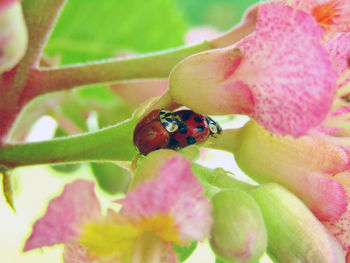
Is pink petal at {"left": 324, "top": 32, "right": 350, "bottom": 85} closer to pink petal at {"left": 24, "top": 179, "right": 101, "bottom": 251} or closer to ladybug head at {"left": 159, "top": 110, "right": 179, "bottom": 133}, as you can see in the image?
ladybug head at {"left": 159, "top": 110, "right": 179, "bottom": 133}

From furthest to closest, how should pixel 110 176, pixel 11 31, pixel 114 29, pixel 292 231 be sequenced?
pixel 114 29, pixel 110 176, pixel 292 231, pixel 11 31

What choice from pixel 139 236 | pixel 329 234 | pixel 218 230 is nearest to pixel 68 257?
pixel 139 236

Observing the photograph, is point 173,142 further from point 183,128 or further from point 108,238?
point 108,238

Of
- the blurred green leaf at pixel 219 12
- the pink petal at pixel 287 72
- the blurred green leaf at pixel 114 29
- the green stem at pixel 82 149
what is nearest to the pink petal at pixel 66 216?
the green stem at pixel 82 149

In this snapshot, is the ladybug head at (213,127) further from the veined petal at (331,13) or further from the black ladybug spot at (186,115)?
the veined petal at (331,13)

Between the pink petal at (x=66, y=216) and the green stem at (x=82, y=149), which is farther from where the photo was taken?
the green stem at (x=82, y=149)

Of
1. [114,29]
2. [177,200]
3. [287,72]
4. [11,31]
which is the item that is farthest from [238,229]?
[114,29]

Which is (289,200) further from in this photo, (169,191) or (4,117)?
(4,117)
